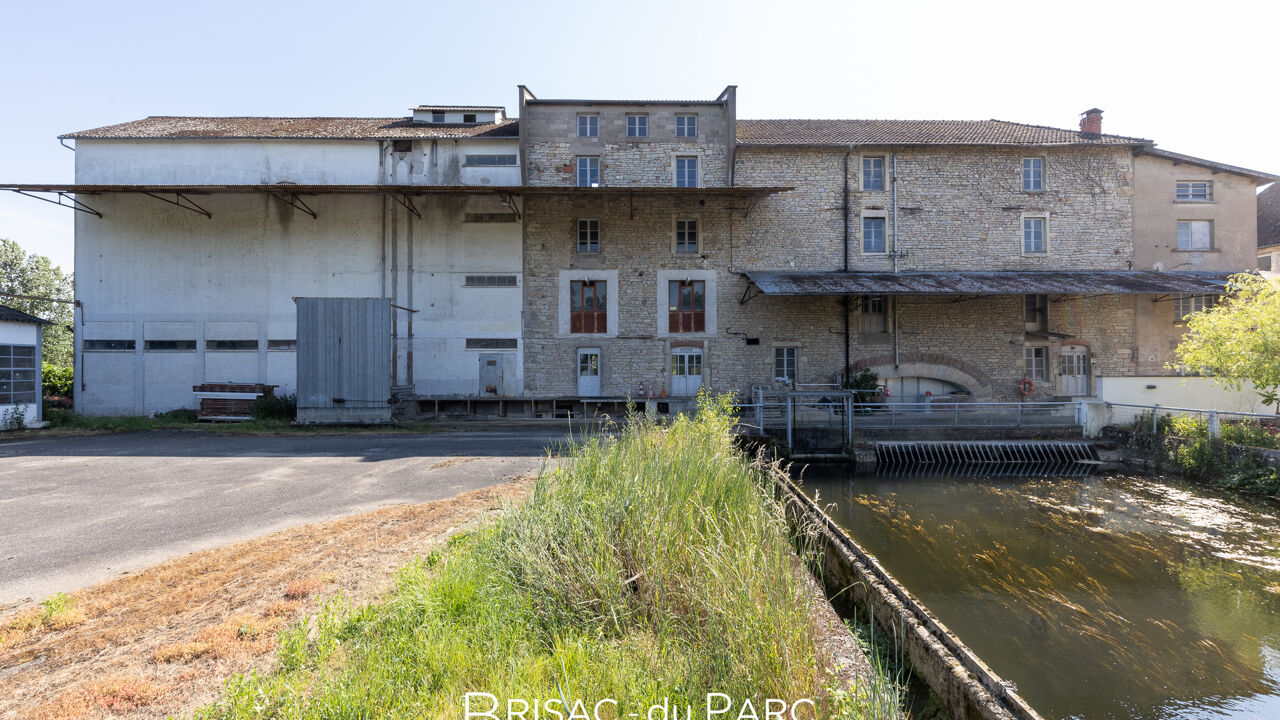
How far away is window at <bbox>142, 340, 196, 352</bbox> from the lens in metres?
19.5

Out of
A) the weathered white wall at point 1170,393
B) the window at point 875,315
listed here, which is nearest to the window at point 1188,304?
the weathered white wall at point 1170,393

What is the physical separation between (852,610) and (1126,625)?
289 centimetres

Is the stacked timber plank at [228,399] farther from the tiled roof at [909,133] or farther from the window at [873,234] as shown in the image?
the window at [873,234]

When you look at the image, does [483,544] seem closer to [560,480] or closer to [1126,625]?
[560,480]

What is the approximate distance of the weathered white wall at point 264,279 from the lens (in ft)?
63.7

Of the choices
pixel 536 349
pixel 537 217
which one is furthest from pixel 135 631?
pixel 537 217

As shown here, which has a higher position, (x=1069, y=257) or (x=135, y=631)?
(x=1069, y=257)

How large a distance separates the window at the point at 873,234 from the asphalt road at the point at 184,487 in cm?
1352

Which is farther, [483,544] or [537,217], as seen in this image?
[537,217]

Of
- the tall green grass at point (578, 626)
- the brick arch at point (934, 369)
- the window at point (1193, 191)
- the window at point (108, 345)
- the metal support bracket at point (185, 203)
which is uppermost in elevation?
the window at point (1193, 191)

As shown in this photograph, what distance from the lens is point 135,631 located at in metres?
3.75

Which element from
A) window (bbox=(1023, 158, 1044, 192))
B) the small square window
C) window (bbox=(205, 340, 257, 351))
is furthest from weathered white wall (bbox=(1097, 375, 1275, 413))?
window (bbox=(205, 340, 257, 351))

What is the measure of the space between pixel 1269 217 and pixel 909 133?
2024 cm

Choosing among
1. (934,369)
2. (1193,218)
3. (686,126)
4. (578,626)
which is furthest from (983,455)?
(1193,218)
